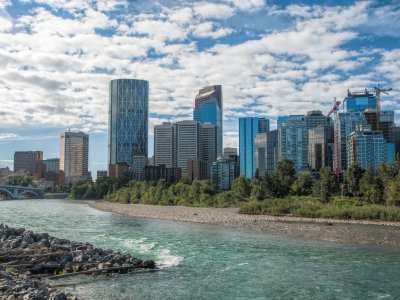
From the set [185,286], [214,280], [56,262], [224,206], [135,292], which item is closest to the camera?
[135,292]

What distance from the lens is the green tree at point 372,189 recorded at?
82.1 meters

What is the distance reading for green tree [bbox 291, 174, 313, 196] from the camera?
102500mm

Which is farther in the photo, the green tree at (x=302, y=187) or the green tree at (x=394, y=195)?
the green tree at (x=302, y=187)

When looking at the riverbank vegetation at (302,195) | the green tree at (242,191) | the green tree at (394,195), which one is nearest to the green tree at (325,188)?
the riverbank vegetation at (302,195)

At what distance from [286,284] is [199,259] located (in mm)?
9558

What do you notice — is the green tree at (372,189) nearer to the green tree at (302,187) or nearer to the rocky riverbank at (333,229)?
the green tree at (302,187)

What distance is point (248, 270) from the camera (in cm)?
2930

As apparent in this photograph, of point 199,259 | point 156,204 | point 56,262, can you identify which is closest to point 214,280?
point 199,259

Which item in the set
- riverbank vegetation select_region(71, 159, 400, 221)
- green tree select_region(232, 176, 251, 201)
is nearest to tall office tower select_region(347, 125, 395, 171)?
riverbank vegetation select_region(71, 159, 400, 221)

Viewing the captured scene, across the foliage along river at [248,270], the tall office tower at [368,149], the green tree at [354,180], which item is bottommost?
the foliage along river at [248,270]

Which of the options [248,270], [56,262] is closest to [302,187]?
[248,270]

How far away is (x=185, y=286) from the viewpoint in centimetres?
2466

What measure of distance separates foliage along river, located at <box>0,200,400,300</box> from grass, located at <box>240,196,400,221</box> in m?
26.4

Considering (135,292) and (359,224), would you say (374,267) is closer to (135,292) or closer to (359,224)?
(135,292)
